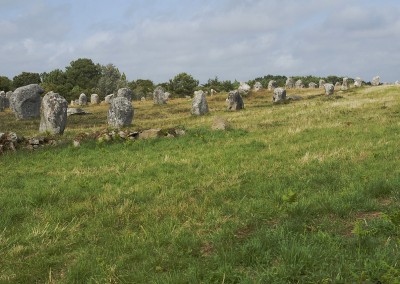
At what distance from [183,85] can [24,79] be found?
1346 inches

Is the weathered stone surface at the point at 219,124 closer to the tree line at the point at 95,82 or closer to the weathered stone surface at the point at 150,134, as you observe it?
the weathered stone surface at the point at 150,134

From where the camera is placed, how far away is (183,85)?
8475 centimetres

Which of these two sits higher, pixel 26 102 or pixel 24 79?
pixel 24 79

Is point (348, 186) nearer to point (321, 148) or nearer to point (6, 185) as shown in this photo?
point (321, 148)

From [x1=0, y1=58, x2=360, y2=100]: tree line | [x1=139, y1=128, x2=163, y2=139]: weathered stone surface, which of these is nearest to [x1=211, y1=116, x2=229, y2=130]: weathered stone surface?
[x1=139, y1=128, x2=163, y2=139]: weathered stone surface

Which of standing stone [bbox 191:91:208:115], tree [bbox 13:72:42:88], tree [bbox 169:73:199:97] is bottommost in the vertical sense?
standing stone [bbox 191:91:208:115]

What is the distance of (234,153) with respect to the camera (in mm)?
15438

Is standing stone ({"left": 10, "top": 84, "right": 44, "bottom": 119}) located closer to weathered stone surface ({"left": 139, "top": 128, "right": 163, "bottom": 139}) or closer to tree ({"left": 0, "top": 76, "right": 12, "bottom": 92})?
weathered stone surface ({"left": 139, "top": 128, "right": 163, "bottom": 139})

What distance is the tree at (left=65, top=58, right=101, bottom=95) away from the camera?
9831 cm

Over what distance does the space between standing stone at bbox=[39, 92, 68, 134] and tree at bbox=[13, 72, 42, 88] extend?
66.0m

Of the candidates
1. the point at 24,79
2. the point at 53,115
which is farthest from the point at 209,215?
the point at 24,79

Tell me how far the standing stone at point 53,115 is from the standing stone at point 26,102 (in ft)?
35.2

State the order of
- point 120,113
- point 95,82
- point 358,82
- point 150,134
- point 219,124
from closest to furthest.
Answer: point 150,134 → point 219,124 → point 120,113 → point 358,82 → point 95,82

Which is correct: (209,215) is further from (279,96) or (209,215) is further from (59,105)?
(279,96)
